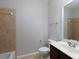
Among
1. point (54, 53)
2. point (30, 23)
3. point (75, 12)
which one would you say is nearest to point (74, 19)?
point (75, 12)

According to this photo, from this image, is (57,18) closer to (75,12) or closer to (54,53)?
(75,12)

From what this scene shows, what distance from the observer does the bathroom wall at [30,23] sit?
10.1 ft

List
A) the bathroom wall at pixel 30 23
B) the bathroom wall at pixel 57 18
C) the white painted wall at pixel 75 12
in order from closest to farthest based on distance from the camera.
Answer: the white painted wall at pixel 75 12
the bathroom wall at pixel 57 18
the bathroom wall at pixel 30 23

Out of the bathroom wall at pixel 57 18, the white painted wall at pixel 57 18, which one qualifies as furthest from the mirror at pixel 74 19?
the white painted wall at pixel 57 18

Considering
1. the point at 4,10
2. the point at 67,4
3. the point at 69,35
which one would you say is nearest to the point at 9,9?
the point at 4,10

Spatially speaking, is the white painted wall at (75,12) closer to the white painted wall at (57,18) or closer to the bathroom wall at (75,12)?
the bathroom wall at (75,12)

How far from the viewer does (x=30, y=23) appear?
10.9 feet

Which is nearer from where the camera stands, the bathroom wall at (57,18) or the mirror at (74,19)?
the mirror at (74,19)

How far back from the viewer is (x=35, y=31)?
11.2 feet

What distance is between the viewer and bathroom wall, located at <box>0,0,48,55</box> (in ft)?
10.1

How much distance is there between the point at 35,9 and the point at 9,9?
112 cm

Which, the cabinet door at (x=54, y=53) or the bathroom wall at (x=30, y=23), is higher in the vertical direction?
the bathroom wall at (x=30, y=23)

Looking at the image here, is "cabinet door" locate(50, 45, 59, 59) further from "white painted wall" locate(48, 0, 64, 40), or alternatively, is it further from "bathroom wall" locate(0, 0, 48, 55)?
"bathroom wall" locate(0, 0, 48, 55)

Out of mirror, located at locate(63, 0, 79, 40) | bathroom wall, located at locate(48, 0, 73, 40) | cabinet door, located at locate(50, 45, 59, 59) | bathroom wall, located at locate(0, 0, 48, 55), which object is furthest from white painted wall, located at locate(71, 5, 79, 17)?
bathroom wall, located at locate(0, 0, 48, 55)
